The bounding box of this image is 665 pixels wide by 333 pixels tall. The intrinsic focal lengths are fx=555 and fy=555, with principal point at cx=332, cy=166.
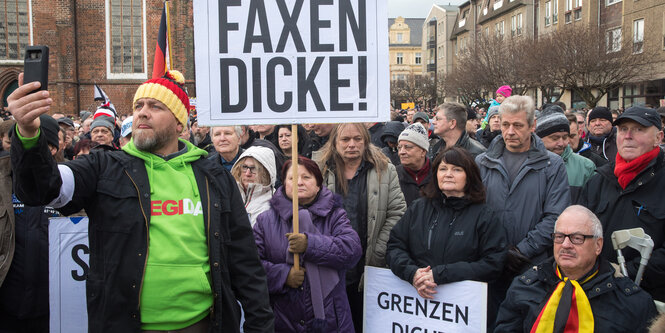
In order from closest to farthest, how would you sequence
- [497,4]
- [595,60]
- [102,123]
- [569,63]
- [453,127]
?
1. [453,127]
2. [102,123]
3. [595,60]
4. [569,63]
5. [497,4]

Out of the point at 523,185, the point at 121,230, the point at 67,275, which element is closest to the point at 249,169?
the point at 67,275

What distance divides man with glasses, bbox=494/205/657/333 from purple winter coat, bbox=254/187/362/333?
41.4 inches

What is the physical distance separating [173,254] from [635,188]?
10.2ft

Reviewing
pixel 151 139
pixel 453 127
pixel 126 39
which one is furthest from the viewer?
pixel 126 39

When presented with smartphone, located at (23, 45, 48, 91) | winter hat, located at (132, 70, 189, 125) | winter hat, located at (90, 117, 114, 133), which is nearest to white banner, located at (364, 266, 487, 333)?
winter hat, located at (132, 70, 189, 125)

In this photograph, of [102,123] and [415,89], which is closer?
[102,123]

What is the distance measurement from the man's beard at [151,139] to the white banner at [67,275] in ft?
4.67

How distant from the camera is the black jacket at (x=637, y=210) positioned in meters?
3.60

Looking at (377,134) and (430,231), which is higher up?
(377,134)

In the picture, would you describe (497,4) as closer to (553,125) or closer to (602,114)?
(602,114)

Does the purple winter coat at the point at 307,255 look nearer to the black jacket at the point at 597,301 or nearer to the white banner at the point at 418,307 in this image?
the white banner at the point at 418,307

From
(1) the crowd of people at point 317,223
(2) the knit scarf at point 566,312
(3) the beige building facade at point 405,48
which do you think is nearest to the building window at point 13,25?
(1) the crowd of people at point 317,223

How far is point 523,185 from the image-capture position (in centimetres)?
416

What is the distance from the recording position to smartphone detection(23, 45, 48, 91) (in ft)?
7.30
